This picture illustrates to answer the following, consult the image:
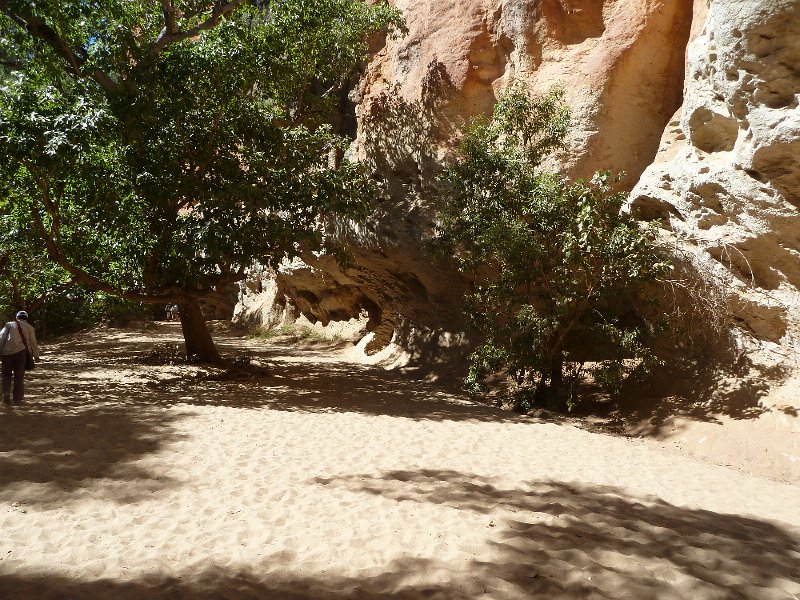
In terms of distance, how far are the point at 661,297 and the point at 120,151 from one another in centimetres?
959

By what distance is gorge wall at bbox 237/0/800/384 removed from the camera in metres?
7.93

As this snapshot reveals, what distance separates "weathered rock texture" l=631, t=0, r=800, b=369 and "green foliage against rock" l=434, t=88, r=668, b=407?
81cm

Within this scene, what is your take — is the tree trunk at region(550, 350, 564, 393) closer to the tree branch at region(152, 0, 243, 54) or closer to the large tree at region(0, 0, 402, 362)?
the large tree at region(0, 0, 402, 362)

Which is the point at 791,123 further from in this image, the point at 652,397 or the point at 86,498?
the point at 86,498

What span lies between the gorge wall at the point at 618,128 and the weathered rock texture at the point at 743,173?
0.07 ft

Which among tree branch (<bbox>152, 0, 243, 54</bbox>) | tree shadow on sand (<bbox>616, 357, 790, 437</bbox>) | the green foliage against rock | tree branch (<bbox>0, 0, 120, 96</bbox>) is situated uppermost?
tree branch (<bbox>152, 0, 243, 54</bbox>)

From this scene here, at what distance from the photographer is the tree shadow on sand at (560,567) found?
3639 mm

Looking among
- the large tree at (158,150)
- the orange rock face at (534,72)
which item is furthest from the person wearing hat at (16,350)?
the orange rock face at (534,72)

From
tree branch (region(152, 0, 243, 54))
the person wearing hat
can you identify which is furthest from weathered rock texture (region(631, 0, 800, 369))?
the person wearing hat

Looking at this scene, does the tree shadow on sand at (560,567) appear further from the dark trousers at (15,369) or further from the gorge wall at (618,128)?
the dark trousers at (15,369)

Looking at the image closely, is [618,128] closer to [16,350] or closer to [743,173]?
[743,173]

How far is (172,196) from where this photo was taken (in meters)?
9.70

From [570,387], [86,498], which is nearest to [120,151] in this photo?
[86,498]

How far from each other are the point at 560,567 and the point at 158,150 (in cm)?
861
